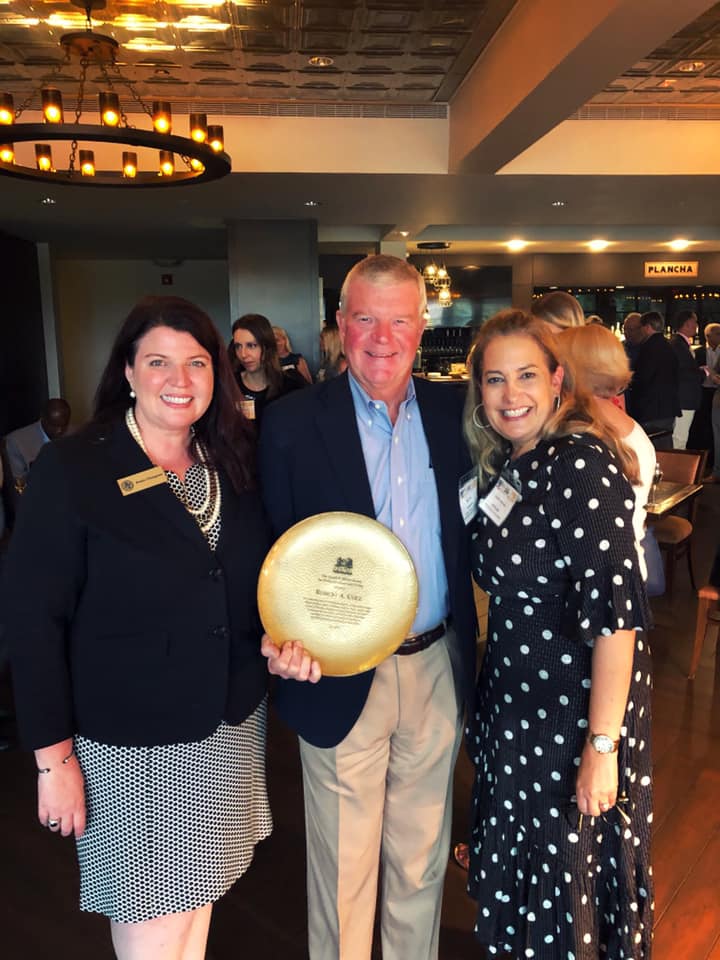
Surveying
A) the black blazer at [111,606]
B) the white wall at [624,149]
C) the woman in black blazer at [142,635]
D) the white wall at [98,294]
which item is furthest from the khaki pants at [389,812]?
the white wall at [98,294]

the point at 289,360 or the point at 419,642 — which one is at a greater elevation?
the point at 289,360

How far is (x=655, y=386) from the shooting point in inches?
273

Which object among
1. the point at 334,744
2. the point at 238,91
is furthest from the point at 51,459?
the point at 238,91

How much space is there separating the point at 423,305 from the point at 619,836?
49.6 inches

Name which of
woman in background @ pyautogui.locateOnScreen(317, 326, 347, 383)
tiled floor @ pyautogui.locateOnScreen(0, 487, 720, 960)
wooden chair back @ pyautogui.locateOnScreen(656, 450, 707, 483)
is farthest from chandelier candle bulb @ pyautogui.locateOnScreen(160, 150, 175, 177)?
wooden chair back @ pyautogui.locateOnScreen(656, 450, 707, 483)

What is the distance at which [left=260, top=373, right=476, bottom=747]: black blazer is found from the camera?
5.09 feet

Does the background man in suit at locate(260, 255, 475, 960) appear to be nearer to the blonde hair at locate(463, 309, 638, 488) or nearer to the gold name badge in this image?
the blonde hair at locate(463, 309, 638, 488)

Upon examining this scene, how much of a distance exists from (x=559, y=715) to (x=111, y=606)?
0.97m

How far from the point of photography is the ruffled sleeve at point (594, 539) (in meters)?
1.42

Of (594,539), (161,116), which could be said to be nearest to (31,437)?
(161,116)

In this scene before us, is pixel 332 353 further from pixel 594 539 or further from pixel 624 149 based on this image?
pixel 594 539

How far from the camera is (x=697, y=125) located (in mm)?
6129

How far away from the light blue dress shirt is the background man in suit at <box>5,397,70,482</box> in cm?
264

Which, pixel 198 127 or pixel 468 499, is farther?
pixel 198 127
